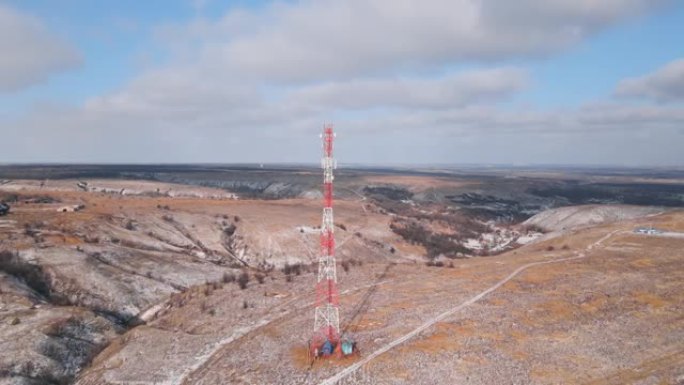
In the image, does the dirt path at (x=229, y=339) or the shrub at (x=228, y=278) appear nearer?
the dirt path at (x=229, y=339)

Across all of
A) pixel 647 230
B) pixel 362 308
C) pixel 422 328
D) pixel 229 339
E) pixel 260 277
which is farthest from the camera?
pixel 647 230

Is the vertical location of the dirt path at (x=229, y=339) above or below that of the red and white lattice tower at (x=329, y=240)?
below

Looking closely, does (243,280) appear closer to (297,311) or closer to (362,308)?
(297,311)

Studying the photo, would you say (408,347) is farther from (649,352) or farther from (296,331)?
(649,352)

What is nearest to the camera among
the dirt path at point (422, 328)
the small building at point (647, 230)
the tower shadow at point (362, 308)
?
the dirt path at point (422, 328)

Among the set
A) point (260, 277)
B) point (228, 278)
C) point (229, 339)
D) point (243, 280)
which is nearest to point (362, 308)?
point (229, 339)

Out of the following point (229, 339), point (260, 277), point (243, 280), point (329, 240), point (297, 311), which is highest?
point (329, 240)

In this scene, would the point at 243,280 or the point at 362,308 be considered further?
the point at 243,280

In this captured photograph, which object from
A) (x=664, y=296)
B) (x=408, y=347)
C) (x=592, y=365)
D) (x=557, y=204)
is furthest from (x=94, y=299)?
(x=557, y=204)

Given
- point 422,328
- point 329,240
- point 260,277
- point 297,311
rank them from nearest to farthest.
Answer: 1. point 329,240
2. point 422,328
3. point 297,311
4. point 260,277

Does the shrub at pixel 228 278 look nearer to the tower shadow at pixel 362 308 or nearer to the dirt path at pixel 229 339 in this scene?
the dirt path at pixel 229 339

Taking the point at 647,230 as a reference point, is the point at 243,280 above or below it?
below

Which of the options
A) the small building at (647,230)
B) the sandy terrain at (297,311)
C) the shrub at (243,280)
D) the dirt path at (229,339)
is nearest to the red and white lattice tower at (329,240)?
the sandy terrain at (297,311)
